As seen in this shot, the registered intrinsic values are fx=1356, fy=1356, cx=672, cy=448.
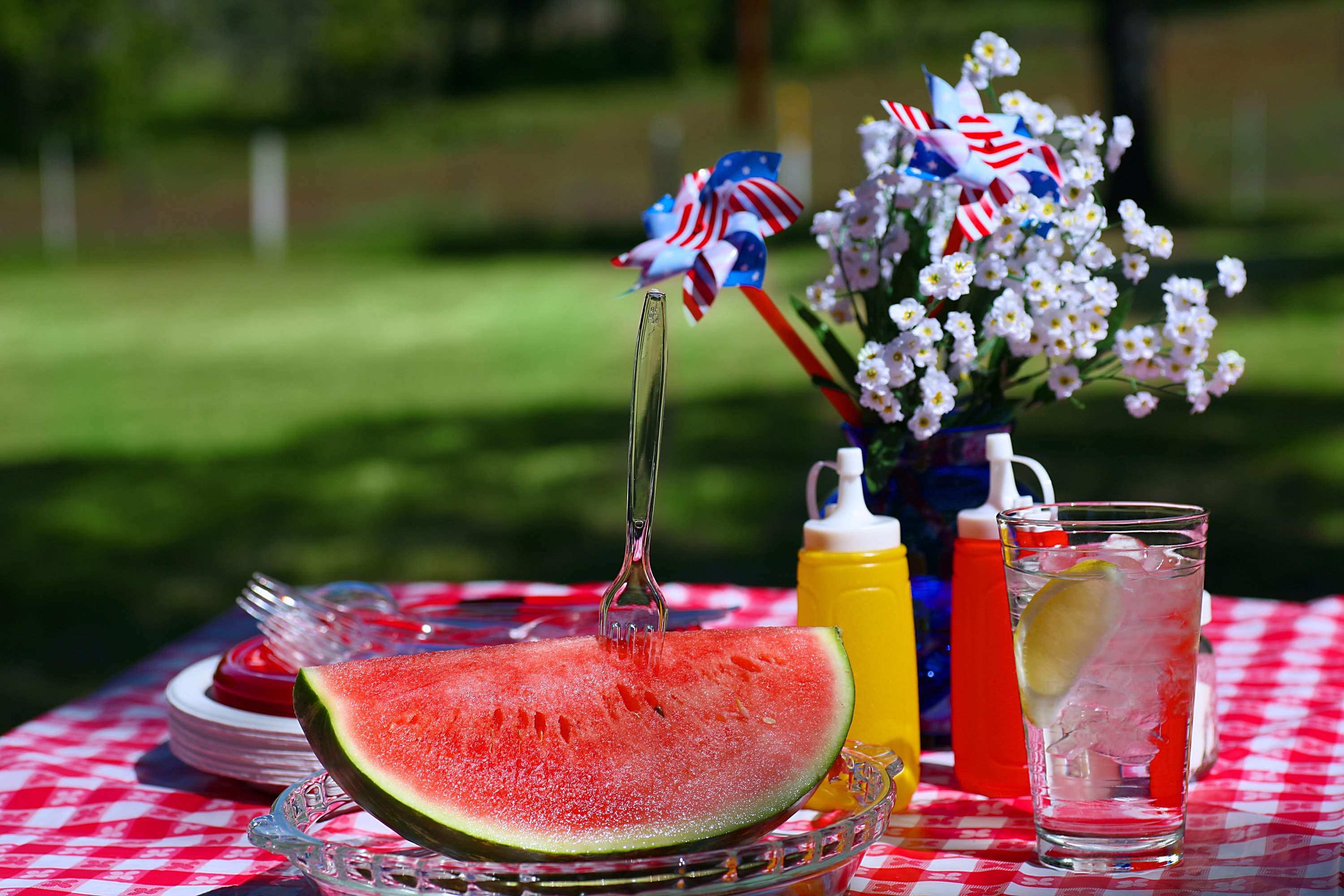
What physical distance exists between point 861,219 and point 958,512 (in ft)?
0.87

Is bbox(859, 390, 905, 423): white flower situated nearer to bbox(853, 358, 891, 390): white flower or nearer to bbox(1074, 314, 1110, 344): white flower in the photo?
bbox(853, 358, 891, 390): white flower

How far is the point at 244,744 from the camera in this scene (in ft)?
3.56

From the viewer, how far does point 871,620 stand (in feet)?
3.39

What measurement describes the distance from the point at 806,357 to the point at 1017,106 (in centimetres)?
29

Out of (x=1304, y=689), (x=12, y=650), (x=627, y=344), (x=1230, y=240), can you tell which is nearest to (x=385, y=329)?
(x=627, y=344)

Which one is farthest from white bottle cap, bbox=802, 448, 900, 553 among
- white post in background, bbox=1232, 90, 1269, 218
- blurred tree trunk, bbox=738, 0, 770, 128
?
blurred tree trunk, bbox=738, 0, 770, 128

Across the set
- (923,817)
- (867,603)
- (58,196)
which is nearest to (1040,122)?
(867,603)

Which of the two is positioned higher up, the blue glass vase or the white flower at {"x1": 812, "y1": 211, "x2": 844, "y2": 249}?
the white flower at {"x1": 812, "y1": 211, "x2": 844, "y2": 249}

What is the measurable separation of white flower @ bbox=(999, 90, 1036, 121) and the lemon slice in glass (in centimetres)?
46

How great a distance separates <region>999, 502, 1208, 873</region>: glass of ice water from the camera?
0.89 m

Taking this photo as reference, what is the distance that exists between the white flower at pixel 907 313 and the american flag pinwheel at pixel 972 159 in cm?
8

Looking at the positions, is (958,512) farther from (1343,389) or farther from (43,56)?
(43,56)

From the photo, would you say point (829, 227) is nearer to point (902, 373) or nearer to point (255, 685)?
point (902, 373)

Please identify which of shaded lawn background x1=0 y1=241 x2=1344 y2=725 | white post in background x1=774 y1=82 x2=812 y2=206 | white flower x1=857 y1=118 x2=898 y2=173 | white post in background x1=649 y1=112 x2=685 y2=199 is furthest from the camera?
white post in background x1=649 y1=112 x2=685 y2=199
